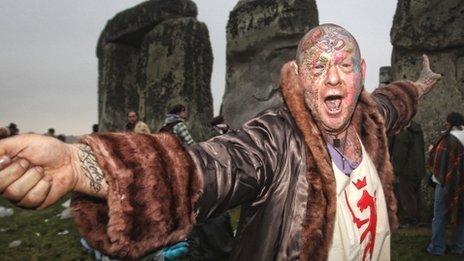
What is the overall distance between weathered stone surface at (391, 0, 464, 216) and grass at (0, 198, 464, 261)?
47.2 inches

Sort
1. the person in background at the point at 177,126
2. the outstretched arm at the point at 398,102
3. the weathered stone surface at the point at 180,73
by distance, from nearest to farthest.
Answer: the outstretched arm at the point at 398,102
the person in background at the point at 177,126
the weathered stone surface at the point at 180,73

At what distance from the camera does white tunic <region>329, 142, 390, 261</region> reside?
200cm

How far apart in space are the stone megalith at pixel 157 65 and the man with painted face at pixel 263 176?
9.42 m

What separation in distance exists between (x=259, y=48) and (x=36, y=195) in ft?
29.9

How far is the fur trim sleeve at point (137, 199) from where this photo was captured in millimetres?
1410

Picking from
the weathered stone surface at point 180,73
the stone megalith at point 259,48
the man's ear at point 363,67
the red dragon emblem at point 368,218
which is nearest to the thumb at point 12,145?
the red dragon emblem at point 368,218

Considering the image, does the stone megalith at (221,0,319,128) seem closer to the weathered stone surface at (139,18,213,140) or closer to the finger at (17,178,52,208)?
the weathered stone surface at (139,18,213,140)

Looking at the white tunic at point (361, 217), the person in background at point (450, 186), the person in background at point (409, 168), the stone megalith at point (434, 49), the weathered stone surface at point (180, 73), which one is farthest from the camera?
the weathered stone surface at point (180, 73)

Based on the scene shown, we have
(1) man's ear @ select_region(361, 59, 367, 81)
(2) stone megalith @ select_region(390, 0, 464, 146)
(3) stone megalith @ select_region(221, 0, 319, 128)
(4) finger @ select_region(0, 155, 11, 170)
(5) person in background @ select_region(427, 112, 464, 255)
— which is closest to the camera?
(4) finger @ select_region(0, 155, 11, 170)

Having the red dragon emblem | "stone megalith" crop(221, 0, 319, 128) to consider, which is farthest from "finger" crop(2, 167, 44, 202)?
"stone megalith" crop(221, 0, 319, 128)

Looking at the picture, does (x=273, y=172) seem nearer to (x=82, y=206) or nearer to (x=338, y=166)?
(x=338, y=166)

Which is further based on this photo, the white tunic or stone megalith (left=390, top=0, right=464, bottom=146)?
stone megalith (left=390, top=0, right=464, bottom=146)

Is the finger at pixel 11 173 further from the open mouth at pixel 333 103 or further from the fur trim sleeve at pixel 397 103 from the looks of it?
the fur trim sleeve at pixel 397 103

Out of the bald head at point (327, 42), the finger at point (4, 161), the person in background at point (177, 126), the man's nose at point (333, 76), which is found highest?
the bald head at point (327, 42)
